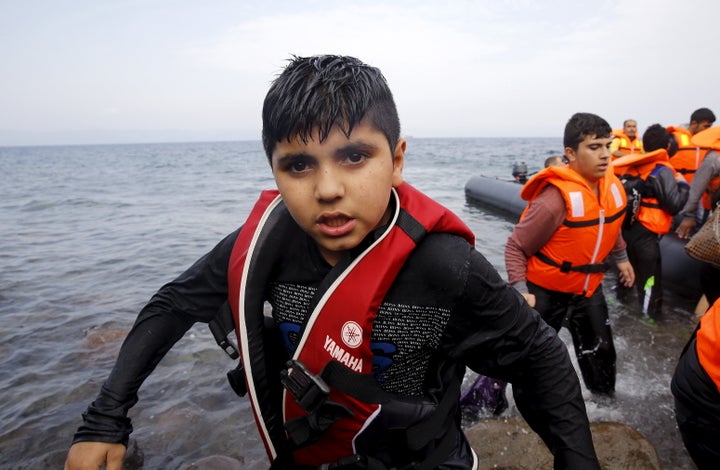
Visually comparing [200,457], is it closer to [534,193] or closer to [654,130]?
[534,193]

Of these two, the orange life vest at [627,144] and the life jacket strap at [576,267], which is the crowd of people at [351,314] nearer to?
the life jacket strap at [576,267]

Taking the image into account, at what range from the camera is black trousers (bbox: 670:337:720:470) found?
2.12 meters

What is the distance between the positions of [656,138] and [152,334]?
6.55m

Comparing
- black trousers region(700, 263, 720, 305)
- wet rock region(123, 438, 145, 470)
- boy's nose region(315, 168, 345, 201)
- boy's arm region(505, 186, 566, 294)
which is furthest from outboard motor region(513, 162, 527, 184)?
boy's nose region(315, 168, 345, 201)

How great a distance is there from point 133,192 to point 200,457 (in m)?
19.9

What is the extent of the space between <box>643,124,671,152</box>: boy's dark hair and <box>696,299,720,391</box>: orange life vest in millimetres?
4552

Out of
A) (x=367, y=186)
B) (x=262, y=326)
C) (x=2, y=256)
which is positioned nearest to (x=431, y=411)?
(x=262, y=326)

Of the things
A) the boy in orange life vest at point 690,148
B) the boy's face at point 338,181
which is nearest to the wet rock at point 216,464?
the boy's face at point 338,181

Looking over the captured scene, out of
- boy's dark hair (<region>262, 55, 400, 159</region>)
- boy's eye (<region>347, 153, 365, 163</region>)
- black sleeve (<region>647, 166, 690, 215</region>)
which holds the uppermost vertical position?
boy's dark hair (<region>262, 55, 400, 159</region>)

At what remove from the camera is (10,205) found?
16.7m

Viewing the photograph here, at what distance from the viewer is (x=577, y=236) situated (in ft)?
12.2

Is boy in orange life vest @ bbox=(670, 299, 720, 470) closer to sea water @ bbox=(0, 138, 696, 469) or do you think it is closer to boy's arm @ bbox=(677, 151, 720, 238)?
sea water @ bbox=(0, 138, 696, 469)

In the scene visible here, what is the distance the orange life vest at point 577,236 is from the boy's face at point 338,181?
8.81ft

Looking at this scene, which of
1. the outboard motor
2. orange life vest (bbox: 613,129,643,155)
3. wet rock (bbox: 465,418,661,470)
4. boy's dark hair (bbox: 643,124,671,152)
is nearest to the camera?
wet rock (bbox: 465,418,661,470)
